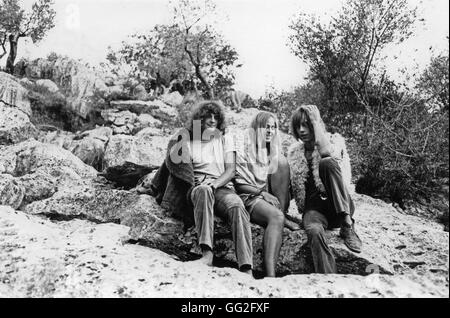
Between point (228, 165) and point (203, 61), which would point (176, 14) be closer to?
point (203, 61)

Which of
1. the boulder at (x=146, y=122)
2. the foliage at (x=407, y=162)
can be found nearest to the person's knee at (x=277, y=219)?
the foliage at (x=407, y=162)

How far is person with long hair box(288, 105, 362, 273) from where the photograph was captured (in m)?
4.91

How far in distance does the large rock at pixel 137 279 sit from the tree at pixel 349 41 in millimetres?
10788

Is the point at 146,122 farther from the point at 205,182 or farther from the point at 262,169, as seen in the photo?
the point at 205,182

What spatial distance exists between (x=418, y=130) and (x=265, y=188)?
226 inches

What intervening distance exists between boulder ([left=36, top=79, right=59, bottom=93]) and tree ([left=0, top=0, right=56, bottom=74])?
1.66m

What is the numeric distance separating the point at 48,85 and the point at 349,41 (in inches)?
525

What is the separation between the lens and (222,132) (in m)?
6.09

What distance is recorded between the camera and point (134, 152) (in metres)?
7.85

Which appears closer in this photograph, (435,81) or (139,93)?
(435,81)

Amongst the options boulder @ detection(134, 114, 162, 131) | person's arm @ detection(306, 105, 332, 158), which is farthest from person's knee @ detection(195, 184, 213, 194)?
boulder @ detection(134, 114, 162, 131)

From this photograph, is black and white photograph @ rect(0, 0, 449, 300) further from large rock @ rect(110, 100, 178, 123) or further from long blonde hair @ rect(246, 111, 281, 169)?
large rock @ rect(110, 100, 178, 123)

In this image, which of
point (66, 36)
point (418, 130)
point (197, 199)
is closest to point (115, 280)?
point (197, 199)

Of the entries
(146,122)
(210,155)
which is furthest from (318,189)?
(146,122)
